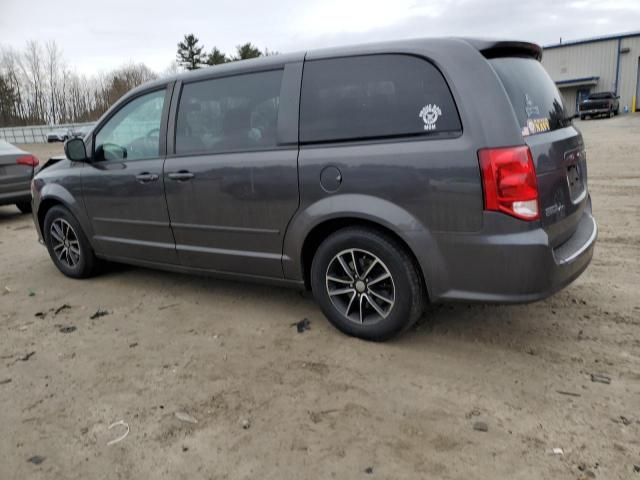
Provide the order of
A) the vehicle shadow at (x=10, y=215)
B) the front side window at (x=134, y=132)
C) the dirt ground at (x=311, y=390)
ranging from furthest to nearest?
the vehicle shadow at (x=10, y=215)
the front side window at (x=134, y=132)
the dirt ground at (x=311, y=390)

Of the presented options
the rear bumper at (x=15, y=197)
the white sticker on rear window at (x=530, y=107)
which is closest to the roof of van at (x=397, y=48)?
the white sticker on rear window at (x=530, y=107)

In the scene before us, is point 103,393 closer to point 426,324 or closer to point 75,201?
point 426,324

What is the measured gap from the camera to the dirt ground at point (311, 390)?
238 cm

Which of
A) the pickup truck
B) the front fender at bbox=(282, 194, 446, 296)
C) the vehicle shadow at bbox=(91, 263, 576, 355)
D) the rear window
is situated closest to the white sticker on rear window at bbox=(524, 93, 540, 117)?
the rear window

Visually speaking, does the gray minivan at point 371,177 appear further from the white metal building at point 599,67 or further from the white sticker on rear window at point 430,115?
the white metal building at point 599,67

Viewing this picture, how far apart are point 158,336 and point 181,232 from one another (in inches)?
33.6

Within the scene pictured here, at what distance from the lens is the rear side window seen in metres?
3.02

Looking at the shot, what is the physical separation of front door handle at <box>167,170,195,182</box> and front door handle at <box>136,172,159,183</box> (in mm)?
184

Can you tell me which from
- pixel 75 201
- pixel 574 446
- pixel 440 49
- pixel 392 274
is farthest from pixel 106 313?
pixel 574 446

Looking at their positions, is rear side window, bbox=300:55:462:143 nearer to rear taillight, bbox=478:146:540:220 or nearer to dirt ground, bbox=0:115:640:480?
rear taillight, bbox=478:146:540:220

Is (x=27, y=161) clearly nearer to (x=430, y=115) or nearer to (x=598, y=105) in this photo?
(x=430, y=115)

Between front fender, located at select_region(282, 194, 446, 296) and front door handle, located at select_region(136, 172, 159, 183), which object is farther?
front door handle, located at select_region(136, 172, 159, 183)

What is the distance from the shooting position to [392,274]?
3250 millimetres

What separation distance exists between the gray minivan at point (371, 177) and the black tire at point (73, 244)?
0.93 meters
